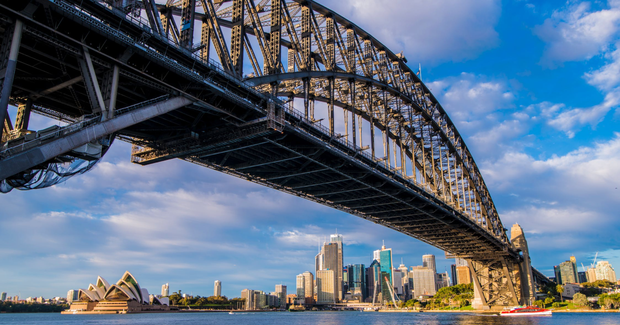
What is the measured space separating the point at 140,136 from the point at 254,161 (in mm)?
10120

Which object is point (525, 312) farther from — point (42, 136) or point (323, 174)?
point (42, 136)

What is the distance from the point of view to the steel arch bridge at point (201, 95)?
19891mm

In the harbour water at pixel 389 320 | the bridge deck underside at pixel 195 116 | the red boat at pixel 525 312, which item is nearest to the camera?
the bridge deck underside at pixel 195 116

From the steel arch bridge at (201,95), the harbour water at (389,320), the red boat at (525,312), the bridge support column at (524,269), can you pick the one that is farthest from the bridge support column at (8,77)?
the bridge support column at (524,269)

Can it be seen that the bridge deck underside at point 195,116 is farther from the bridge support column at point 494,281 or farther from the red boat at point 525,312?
the bridge support column at point 494,281

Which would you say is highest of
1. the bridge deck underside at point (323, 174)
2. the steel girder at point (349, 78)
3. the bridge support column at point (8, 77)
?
the steel girder at point (349, 78)

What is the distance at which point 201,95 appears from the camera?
2773cm

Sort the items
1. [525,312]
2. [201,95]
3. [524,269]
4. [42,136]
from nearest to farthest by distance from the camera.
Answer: [42,136] → [201,95] → [525,312] → [524,269]

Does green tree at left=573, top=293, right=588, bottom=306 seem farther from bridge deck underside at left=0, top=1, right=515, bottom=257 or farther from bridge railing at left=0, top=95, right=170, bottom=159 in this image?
bridge railing at left=0, top=95, right=170, bottom=159

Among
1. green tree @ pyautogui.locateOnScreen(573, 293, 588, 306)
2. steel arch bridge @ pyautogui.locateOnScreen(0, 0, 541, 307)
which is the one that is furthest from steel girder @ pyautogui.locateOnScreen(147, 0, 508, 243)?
green tree @ pyautogui.locateOnScreen(573, 293, 588, 306)

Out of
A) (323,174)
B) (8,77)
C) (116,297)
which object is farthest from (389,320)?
Result: (116,297)

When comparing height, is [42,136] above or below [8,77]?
below

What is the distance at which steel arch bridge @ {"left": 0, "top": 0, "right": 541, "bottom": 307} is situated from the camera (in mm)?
19891

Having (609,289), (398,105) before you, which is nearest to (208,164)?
(398,105)
